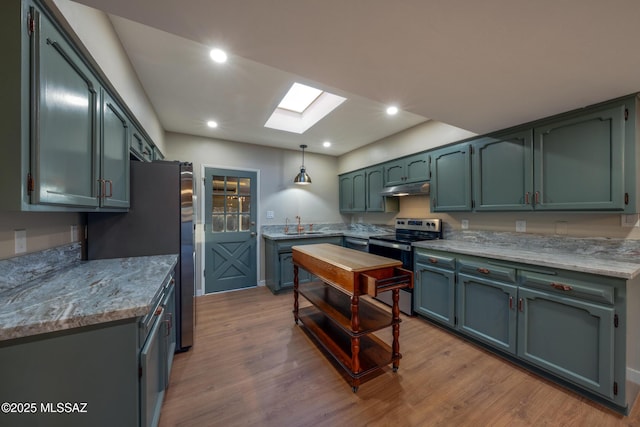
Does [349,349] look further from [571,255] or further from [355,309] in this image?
[571,255]

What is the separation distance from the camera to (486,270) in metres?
2.15

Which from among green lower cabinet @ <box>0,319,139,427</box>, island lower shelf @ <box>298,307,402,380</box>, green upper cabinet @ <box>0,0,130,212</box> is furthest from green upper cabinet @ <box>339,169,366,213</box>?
green lower cabinet @ <box>0,319,139,427</box>

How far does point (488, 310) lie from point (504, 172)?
1.39 meters

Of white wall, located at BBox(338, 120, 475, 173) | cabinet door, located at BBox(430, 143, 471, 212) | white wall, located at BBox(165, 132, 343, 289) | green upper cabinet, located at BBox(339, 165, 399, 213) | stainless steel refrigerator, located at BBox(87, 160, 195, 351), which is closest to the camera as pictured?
stainless steel refrigerator, located at BBox(87, 160, 195, 351)

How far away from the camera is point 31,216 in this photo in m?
1.36

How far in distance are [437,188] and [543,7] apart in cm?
211

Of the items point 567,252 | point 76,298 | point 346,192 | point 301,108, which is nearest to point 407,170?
point 346,192

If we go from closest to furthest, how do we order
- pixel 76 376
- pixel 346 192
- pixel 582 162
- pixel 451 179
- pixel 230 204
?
1. pixel 76 376
2. pixel 582 162
3. pixel 451 179
4. pixel 230 204
5. pixel 346 192

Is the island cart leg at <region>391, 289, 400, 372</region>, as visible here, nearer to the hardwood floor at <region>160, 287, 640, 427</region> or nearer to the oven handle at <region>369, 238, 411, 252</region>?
the hardwood floor at <region>160, 287, 640, 427</region>

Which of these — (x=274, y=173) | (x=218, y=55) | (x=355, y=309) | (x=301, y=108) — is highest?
(x=301, y=108)

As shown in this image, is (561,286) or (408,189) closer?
(561,286)

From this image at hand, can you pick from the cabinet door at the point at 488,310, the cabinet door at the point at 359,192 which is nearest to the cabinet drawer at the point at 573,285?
the cabinet door at the point at 488,310

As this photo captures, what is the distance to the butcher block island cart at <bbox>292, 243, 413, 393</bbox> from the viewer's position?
1.74m

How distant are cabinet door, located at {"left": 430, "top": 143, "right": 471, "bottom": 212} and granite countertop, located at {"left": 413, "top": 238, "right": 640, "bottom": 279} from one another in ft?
1.90
